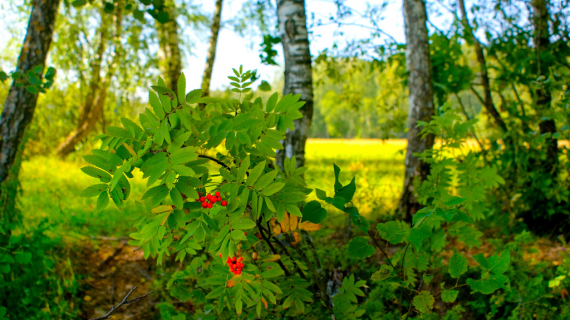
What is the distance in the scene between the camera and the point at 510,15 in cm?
398

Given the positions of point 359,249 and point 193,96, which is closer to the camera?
point 193,96

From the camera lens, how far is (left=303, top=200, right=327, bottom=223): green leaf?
3.75ft

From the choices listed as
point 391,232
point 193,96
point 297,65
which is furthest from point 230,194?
point 297,65

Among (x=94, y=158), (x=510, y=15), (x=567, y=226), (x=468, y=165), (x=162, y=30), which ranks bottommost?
(x=567, y=226)

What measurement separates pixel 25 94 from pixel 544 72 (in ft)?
15.6

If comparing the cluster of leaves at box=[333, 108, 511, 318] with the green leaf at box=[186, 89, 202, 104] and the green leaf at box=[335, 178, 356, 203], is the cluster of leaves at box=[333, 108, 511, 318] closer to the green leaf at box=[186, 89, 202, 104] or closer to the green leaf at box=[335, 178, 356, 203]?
the green leaf at box=[335, 178, 356, 203]

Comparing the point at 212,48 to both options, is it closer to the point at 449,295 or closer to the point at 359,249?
the point at 359,249

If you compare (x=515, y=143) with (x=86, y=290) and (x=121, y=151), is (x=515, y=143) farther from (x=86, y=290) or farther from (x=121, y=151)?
(x=86, y=290)

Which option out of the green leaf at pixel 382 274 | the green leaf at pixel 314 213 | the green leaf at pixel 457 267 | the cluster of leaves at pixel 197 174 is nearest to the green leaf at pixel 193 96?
the cluster of leaves at pixel 197 174

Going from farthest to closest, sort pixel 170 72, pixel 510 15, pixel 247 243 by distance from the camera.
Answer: pixel 170 72 < pixel 510 15 < pixel 247 243

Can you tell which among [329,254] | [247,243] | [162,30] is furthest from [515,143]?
[162,30]

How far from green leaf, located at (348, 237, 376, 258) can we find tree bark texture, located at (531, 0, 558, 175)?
2826mm

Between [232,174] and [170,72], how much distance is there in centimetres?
633

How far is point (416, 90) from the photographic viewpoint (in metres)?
3.68
